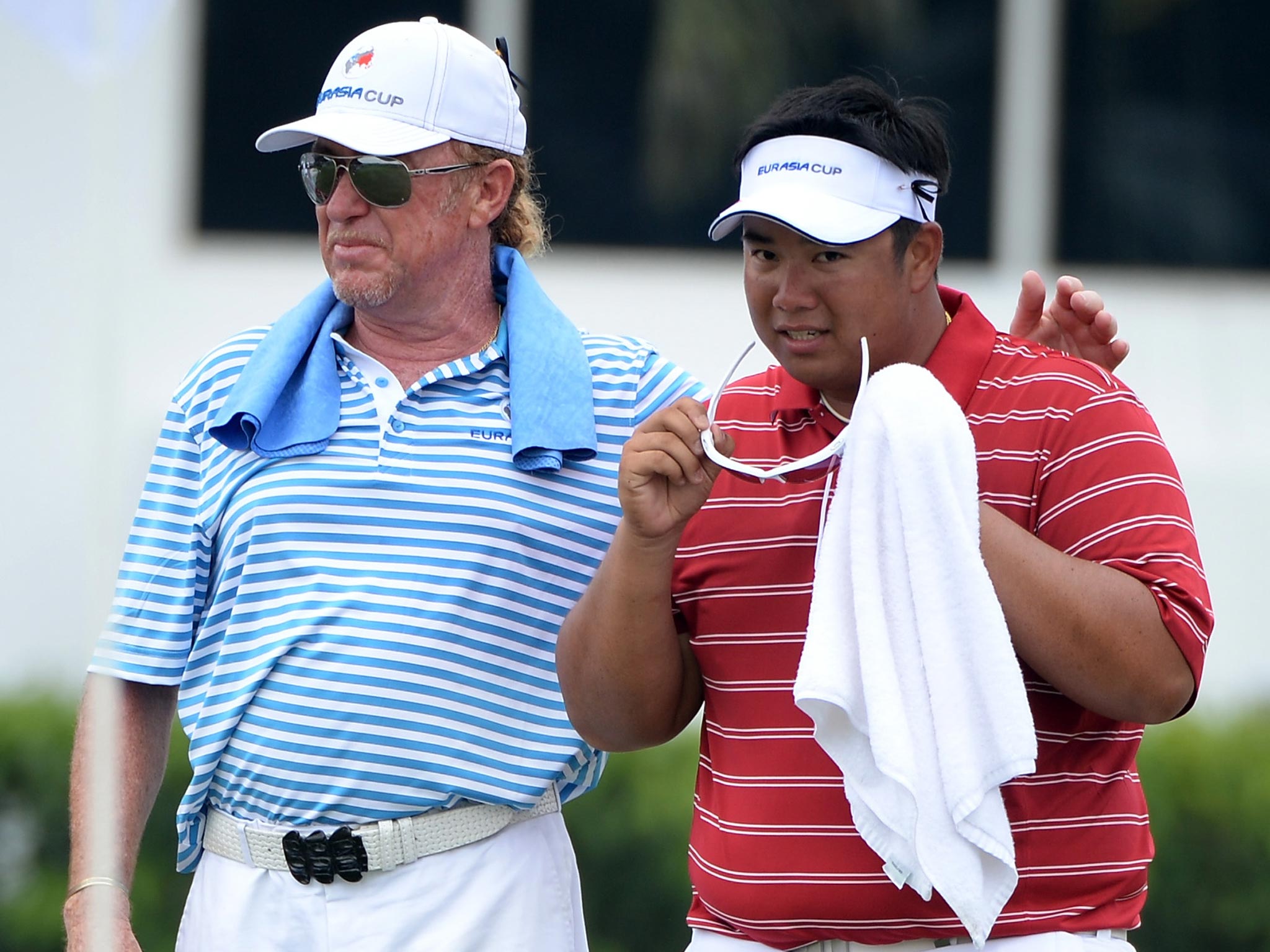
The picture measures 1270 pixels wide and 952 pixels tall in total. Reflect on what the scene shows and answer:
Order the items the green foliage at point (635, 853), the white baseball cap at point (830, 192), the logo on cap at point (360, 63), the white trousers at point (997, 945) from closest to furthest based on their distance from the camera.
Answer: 1. the white trousers at point (997, 945)
2. the white baseball cap at point (830, 192)
3. the logo on cap at point (360, 63)
4. the green foliage at point (635, 853)

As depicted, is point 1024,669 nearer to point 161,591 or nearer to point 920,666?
point 920,666

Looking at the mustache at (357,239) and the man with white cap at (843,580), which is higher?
the mustache at (357,239)

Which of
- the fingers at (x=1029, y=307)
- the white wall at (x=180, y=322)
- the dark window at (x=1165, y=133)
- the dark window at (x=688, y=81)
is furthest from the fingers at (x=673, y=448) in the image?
the dark window at (x=1165, y=133)

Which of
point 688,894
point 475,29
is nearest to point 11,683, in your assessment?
point 688,894

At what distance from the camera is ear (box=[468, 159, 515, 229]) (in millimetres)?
2959

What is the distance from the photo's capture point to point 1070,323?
2.70 metres

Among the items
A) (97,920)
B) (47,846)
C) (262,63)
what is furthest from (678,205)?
(97,920)

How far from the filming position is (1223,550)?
21.8 feet

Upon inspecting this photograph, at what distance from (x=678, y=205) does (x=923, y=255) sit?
13.7 ft

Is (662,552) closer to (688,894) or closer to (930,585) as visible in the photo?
(930,585)

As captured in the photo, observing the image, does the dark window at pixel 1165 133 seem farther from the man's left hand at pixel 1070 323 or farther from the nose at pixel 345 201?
the nose at pixel 345 201

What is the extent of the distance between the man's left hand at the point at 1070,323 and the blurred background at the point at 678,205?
250 centimetres

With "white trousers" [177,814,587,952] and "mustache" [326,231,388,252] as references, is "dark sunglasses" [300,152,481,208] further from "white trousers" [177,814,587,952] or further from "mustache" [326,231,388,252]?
"white trousers" [177,814,587,952]

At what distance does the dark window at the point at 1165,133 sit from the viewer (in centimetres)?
673
